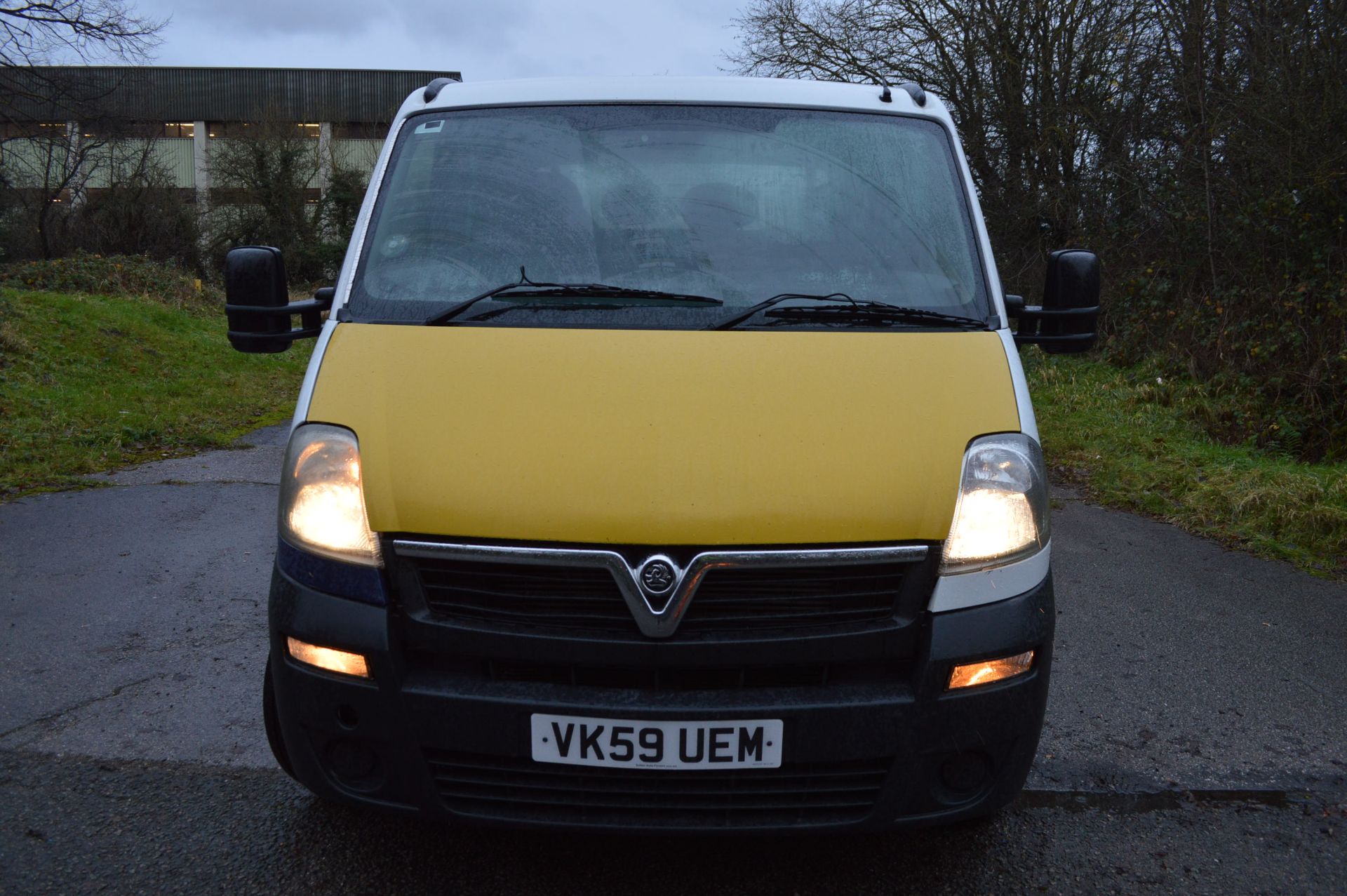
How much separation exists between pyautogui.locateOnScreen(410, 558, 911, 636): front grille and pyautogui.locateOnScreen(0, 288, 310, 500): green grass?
6.18 m

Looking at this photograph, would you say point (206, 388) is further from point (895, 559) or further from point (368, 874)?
point (895, 559)

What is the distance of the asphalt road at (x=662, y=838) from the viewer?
2.83 m

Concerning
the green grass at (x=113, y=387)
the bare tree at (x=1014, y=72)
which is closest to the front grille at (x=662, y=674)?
the green grass at (x=113, y=387)

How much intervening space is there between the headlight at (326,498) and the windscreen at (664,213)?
534 millimetres

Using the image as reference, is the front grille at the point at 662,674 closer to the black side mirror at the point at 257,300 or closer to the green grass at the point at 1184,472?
the black side mirror at the point at 257,300

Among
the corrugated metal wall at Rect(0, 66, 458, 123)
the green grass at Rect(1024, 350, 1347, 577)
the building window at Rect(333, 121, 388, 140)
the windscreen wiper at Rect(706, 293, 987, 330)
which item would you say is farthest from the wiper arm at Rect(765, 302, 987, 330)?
the corrugated metal wall at Rect(0, 66, 458, 123)

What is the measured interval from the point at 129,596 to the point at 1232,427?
8493 millimetres

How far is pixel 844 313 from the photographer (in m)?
3.05

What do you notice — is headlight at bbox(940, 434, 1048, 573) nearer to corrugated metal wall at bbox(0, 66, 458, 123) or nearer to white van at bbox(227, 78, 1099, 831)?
white van at bbox(227, 78, 1099, 831)

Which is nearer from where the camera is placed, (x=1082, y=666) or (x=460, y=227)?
(x=460, y=227)

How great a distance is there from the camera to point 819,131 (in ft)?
11.8

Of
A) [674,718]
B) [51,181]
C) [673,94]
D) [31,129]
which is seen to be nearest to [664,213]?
[673,94]

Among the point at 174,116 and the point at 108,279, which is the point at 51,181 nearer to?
the point at 108,279

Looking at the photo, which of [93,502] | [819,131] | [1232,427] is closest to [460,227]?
[819,131]
